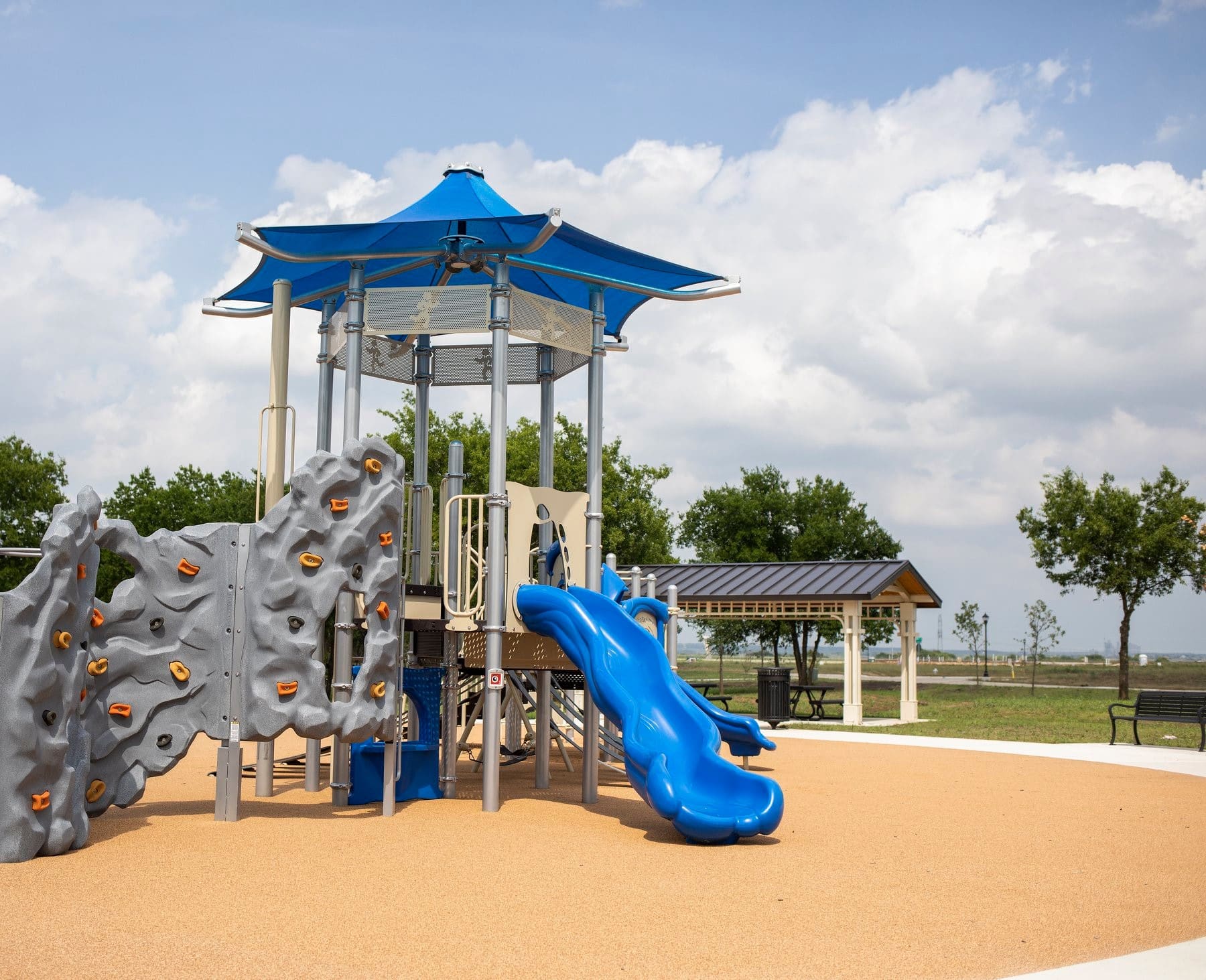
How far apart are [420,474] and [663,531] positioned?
24.7 m

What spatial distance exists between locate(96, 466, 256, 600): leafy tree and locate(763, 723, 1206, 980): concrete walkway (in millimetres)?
26510

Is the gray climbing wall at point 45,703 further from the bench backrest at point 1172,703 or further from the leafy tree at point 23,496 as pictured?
the leafy tree at point 23,496

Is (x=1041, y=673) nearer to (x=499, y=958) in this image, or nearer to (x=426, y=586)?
(x=426, y=586)

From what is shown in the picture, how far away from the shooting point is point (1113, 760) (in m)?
15.3

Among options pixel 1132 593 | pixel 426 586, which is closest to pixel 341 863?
pixel 426 586

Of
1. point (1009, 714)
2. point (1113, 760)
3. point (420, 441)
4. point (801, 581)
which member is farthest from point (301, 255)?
point (1009, 714)

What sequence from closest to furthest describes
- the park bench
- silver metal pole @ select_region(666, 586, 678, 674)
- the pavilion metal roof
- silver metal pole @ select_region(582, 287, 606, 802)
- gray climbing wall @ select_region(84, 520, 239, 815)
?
gray climbing wall @ select_region(84, 520, 239, 815) < silver metal pole @ select_region(582, 287, 606, 802) < silver metal pole @ select_region(666, 586, 678, 674) < the park bench < the pavilion metal roof

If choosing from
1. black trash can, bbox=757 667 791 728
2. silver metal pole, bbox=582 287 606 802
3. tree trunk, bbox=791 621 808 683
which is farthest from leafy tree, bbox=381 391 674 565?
silver metal pole, bbox=582 287 606 802

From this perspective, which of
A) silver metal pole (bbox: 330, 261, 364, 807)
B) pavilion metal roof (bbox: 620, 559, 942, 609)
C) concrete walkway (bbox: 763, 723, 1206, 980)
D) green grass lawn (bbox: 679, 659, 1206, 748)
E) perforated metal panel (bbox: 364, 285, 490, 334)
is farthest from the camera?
pavilion metal roof (bbox: 620, 559, 942, 609)

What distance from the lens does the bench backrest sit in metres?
16.7

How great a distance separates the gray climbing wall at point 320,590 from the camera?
356 inches

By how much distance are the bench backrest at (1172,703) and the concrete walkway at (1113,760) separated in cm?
52

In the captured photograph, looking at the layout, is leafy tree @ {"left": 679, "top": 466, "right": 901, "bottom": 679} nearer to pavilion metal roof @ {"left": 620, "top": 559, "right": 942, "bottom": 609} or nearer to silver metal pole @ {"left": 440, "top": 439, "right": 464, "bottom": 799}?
pavilion metal roof @ {"left": 620, "top": 559, "right": 942, "bottom": 609}

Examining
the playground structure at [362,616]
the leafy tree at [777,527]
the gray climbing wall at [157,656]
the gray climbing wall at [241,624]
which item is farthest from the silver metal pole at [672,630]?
the leafy tree at [777,527]
